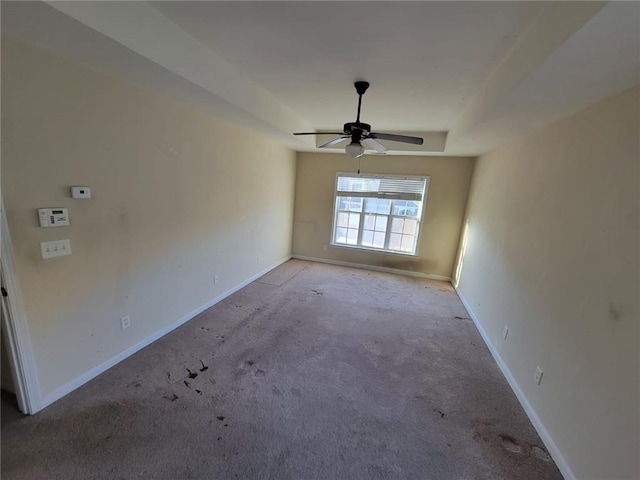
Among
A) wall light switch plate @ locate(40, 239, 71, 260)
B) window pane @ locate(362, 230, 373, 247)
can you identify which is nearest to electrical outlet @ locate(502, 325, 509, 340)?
window pane @ locate(362, 230, 373, 247)

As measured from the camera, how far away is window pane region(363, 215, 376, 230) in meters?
5.52

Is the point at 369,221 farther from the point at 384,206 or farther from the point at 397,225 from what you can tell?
the point at 397,225

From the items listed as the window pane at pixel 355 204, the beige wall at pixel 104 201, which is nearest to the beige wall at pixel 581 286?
the window pane at pixel 355 204

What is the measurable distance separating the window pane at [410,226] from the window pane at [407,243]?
0.26 ft

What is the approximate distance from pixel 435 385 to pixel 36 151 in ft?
10.9

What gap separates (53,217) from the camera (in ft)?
5.75

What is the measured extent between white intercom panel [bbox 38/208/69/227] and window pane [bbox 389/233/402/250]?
4.81 metres

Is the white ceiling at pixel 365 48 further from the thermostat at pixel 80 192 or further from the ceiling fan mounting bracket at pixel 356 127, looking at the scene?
the thermostat at pixel 80 192

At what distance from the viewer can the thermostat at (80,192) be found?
1845mm

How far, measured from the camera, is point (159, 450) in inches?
63.5

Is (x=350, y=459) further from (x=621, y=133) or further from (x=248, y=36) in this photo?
(x=248, y=36)

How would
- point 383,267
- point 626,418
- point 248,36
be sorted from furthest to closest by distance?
point 383,267
point 248,36
point 626,418

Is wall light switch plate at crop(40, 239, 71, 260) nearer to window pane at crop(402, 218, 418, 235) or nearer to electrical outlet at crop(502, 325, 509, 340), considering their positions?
electrical outlet at crop(502, 325, 509, 340)

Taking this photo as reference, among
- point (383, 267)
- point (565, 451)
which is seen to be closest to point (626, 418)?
point (565, 451)
